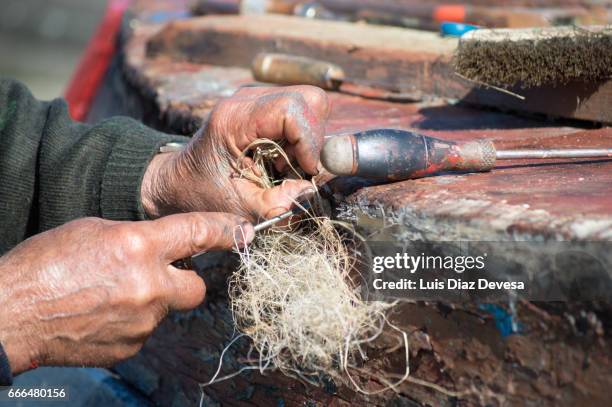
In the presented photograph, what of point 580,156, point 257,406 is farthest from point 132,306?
point 580,156

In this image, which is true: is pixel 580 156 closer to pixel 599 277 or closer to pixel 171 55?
pixel 599 277

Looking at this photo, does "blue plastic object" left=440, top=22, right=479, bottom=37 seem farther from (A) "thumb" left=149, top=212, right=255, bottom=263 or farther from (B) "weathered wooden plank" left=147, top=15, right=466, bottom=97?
(A) "thumb" left=149, top=212, right=255, bottom=263

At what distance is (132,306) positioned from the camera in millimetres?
1496

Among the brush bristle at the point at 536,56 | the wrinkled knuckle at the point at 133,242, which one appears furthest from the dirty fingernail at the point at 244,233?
the brush bristle at the point at 536,56

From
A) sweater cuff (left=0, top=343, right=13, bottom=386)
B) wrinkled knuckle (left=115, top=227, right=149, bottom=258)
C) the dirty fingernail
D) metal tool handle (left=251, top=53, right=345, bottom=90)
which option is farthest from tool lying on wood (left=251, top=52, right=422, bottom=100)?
sweater cuff (left=0, top=343, right=13, bottom=386)

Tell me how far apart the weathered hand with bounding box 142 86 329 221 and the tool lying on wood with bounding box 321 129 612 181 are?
0.12 metres

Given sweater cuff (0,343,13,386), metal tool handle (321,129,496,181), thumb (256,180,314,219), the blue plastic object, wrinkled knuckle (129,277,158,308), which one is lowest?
sweater cuff (0,343,13,386)

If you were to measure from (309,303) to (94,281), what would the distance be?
434 mm

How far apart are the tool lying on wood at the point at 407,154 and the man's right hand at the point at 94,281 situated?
27 cm

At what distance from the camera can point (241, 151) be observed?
1.64m

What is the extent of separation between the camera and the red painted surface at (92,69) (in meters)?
4.03

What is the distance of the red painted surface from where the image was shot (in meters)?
4.03

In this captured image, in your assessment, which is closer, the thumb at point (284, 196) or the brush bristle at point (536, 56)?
the thumb at point (284, 196)

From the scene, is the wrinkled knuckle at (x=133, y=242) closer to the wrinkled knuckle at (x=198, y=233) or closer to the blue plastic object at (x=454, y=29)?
the wrinkled knuckle at (x=198, y=233)
